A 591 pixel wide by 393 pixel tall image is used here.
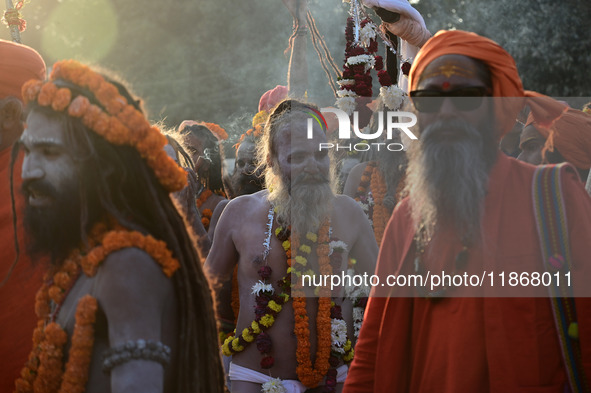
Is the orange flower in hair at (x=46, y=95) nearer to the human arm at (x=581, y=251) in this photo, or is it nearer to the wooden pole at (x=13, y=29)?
the human arm at (x=581, y=251)

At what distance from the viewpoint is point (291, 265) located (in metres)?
4.81

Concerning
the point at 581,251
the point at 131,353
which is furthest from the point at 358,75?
the point at 131,353

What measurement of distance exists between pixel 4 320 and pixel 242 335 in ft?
4.91

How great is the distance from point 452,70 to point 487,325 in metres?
1.13

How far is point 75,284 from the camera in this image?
288 centimetres

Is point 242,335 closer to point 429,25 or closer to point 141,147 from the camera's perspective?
point 141,147

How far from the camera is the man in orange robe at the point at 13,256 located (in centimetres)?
375

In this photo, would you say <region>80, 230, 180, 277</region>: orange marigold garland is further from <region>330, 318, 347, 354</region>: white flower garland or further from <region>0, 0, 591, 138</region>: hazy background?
<region>0, 0, 591, 138</region>: hazy background

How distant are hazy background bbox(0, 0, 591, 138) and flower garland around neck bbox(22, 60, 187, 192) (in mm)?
20692

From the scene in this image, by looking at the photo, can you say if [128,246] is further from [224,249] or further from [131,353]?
[224,249]

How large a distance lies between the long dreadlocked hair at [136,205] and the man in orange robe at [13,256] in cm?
62

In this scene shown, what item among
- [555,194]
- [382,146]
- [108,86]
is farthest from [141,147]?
[382,146]

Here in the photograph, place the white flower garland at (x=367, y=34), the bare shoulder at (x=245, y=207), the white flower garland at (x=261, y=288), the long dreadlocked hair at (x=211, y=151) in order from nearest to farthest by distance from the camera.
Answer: the white flower garland at (x=261, y=288)
the bare shoulder at (x=245, y=207)
the long dreadlocked hair at (x=211, y=151)
the white flower garland at (x=367, y=34)

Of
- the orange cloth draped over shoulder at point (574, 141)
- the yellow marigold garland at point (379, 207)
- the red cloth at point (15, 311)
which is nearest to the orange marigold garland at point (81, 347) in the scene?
the red cloth at point (15, 311)
